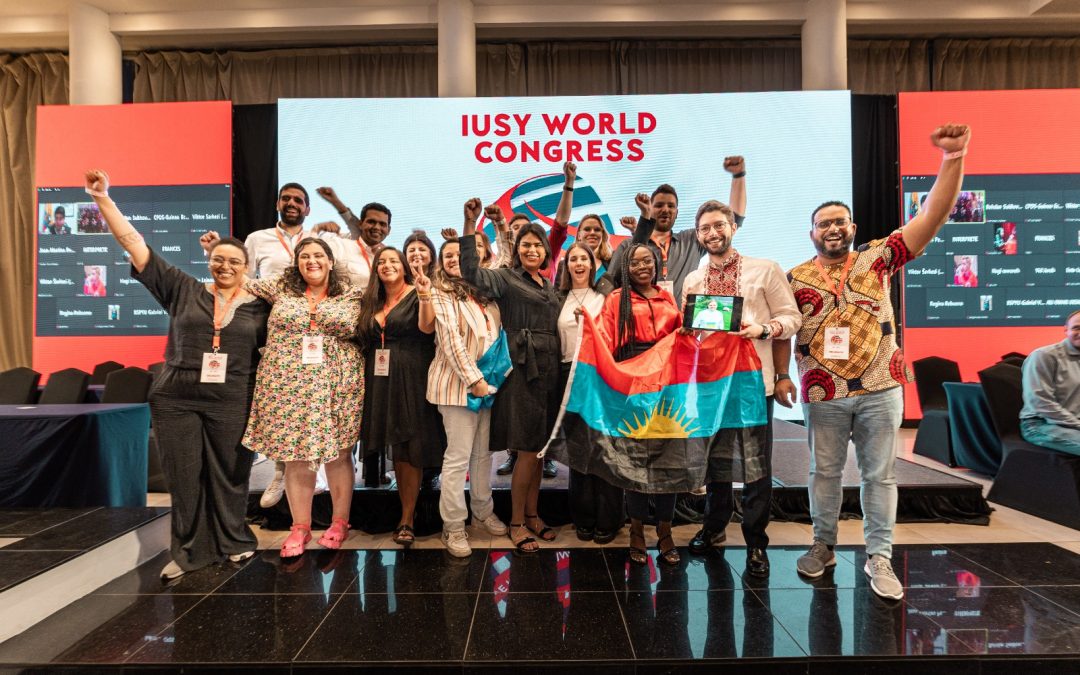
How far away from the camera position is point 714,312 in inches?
95.3

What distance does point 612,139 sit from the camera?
642cm

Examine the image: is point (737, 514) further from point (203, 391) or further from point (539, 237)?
point (203, 391)

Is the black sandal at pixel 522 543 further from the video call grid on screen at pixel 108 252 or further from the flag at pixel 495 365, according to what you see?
the video call grid on screen at pixel 108 252

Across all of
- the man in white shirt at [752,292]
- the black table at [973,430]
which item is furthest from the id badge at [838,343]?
the black table at [973,430]

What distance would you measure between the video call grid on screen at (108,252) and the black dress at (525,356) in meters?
5.22

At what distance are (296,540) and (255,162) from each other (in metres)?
5.67

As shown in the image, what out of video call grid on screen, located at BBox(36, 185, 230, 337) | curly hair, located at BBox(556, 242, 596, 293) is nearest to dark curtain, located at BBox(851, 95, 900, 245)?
curly hair, located at BBox(556, 242, 596, 293)

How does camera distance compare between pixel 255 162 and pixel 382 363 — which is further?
pixel 255 162

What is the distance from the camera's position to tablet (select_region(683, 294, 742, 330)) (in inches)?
94.6

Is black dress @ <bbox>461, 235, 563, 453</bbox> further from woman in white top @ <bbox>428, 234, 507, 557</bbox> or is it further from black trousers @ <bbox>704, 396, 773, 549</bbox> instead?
black trousers @ <bbox>704, 396, 773, 549</bbox>

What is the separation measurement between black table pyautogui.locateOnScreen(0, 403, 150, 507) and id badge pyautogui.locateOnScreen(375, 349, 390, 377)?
6.73 feet

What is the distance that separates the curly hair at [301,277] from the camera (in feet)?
9.43

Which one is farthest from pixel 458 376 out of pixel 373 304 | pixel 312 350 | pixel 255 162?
pixel 255 162

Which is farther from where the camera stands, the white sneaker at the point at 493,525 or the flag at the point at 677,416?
the white sneaker at the point at 493,525
